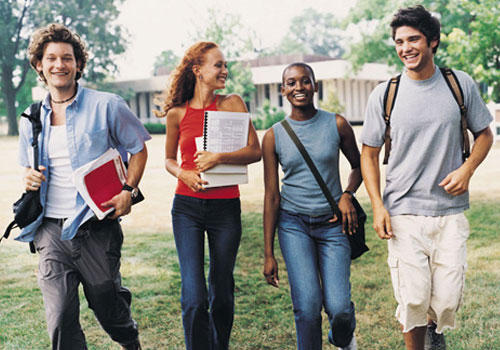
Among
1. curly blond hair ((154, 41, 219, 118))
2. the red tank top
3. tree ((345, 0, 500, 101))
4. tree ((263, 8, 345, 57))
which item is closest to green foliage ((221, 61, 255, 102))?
tree ((345, 0, 500, 101))

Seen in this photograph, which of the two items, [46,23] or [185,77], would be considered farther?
[46,23]

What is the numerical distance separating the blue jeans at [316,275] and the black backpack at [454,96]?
62 centimetres

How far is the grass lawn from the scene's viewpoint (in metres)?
5.26

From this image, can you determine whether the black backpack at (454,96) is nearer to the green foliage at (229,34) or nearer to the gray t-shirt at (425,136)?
the gray t-shirt at (425,136)

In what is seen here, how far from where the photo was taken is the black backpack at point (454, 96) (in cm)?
377

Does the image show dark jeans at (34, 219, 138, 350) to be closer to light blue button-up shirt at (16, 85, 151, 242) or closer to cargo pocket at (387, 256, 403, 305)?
light blue button-up shirt at (16, 85, 151, 242)

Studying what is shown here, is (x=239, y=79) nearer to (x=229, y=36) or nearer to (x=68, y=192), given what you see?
(x=229, y=36)

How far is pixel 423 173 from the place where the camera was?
3.82 metres

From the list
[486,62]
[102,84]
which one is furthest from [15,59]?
[486,62]

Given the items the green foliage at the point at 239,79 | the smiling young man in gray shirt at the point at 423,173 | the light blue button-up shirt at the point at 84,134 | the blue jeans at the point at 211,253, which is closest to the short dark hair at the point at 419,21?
the smiling young man in gray shirt at the point at 423,173

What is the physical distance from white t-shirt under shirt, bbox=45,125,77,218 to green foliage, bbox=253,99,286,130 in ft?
136

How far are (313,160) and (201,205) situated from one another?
80 centimetres

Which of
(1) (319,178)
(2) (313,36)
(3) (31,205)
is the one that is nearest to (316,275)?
(1) (319,178)

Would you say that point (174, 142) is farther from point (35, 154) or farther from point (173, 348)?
point (173, 348)
